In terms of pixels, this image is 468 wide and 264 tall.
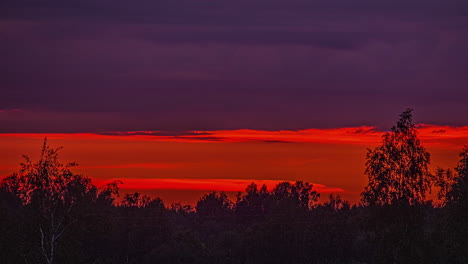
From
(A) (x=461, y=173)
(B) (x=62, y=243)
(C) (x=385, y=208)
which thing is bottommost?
(B) (x=62, y=243)

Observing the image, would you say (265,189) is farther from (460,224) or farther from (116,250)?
(460,224)

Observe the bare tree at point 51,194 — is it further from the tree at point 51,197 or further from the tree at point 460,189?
the tree at point 460,189

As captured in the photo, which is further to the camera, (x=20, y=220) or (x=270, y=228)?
(x=270, y=228)

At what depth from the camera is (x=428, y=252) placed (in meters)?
60.7

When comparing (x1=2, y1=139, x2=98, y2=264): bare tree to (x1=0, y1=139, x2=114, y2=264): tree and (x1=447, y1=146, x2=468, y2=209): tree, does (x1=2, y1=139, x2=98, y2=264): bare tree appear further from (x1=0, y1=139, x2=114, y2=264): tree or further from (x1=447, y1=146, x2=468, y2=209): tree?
(x1=447, y1=146, x2=468, y2=209): tree

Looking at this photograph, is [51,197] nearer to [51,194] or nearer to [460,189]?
[51,194]

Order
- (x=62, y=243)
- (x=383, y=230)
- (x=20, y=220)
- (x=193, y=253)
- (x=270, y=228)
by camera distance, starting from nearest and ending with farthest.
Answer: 1. (x=383, y=230)
2. (x=62, y=243)
3. (x=20, y=220)
4. (x=193, y=253)
5. (x=270, y=228)

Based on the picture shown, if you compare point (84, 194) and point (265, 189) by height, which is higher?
point (265, 189)

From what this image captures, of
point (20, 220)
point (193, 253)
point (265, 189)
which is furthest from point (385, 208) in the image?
point (265, 189)

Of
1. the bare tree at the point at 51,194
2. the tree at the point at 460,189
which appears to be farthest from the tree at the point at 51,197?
the tree at the point at 460,189

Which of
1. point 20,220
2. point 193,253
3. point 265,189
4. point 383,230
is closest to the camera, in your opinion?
point 383,230

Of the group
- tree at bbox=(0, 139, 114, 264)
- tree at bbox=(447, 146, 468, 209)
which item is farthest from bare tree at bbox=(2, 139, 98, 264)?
tree at bbox=(447, 146, 468, 209)

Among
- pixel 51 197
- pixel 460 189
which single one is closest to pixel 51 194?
pixel 51 197

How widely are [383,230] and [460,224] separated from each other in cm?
671
